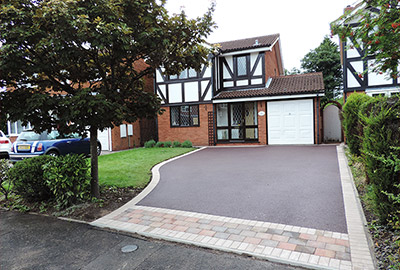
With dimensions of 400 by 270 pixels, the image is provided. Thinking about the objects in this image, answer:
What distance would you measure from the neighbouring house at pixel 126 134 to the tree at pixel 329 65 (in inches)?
736

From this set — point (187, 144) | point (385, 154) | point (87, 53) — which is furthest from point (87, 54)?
point (187, 144)

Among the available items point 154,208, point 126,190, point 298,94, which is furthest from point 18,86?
point 298,94

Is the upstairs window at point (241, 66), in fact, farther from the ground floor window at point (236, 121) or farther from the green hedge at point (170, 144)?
the green hedge at point (170, 144)

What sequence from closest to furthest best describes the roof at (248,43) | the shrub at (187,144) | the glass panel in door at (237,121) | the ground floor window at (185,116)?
the roof at (248,43) < the shrub at (187,144) < the glass panel in door at (237,121) < the ground floor window at (185,116)

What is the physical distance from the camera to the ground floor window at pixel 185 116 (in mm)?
17000

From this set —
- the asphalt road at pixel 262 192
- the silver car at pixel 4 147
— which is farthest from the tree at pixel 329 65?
the silver car at pixel 4 147

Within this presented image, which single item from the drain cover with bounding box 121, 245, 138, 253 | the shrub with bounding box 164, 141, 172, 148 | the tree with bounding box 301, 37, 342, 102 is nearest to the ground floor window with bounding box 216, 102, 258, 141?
the shrub with bounding box 164, 141, 172, 148

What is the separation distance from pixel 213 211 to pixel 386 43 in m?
3.58

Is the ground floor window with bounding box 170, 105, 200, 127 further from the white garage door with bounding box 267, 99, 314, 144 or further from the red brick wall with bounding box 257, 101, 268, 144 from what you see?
the white garage door with bounding box 267, 99, 314, 144

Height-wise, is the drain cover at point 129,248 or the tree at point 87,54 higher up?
the tree at point 87,54

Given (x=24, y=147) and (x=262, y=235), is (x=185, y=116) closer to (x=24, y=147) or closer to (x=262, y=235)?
(x=24, y=147)

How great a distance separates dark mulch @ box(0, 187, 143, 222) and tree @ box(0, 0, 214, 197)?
39 cm

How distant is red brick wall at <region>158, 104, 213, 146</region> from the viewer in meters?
16.7

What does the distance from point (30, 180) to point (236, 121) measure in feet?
41.6
